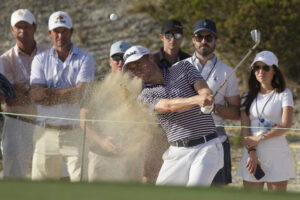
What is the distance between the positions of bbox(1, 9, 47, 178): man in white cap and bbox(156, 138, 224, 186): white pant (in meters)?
1.24

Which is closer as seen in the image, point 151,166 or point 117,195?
point 117,195

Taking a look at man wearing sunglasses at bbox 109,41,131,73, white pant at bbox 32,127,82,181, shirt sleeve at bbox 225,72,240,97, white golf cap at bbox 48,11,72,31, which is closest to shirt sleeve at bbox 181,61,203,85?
shirt sleeve at bbox 225,72,240,97

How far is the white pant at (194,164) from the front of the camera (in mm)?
4168

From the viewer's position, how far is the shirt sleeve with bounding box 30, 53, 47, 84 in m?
5.02

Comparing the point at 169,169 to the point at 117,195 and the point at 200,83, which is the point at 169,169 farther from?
the point at 117,195

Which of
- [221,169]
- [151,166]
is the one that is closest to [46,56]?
[151,166]

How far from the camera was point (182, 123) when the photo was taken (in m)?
4.23

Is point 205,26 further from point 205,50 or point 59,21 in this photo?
point 59,21

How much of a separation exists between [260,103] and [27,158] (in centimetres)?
182

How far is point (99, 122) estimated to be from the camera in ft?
15.5

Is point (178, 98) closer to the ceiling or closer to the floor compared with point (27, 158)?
closer to the ceiling

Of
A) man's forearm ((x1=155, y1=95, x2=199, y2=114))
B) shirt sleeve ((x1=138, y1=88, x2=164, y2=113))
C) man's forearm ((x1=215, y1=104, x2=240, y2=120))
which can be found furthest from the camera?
man's forearm ((x1=215, y1=104, x2=240, y2=120))

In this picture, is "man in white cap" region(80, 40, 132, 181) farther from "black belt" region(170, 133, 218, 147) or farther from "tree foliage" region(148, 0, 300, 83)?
"tree foliage" region(148, 0, 300, 83)

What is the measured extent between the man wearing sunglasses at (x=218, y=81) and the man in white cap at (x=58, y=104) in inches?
34.5
